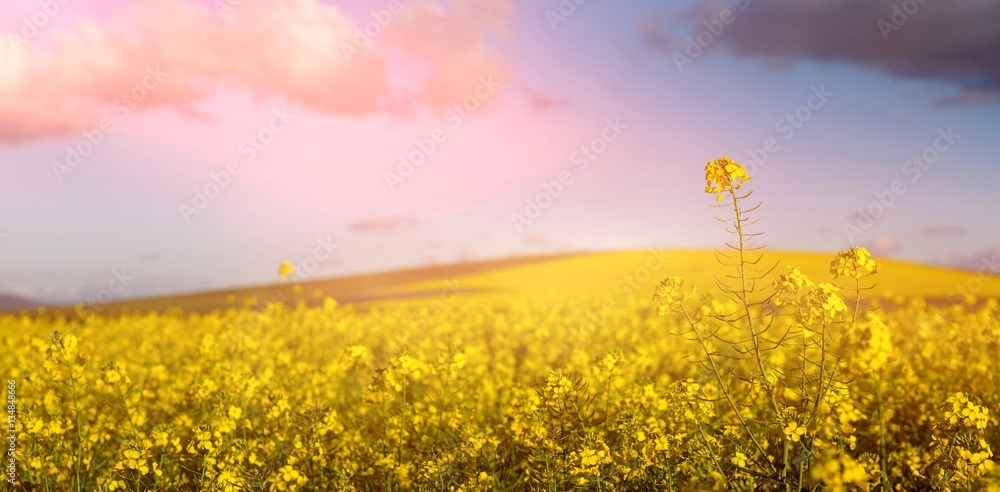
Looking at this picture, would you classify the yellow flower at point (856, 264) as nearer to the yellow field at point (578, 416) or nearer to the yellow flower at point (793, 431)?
the yellow field at point (578, 416)

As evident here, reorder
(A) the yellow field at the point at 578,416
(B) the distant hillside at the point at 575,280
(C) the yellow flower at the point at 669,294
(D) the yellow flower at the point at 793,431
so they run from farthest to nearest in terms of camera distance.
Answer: (B) the distant hillside at the point at 575,280 < (C) the yellow flower at the point at 669,294 < (A) the yellow field at the point at 578,416 < (D) the yellow flower at the point at 793,431

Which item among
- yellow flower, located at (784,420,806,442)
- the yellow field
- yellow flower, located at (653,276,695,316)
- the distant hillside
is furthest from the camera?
the distant hillside

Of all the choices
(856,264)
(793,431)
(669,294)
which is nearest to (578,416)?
(669,294)

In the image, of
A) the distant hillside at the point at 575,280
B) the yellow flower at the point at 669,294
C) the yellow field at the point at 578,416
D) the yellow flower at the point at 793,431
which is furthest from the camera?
the distant hillside at the point at 575,280

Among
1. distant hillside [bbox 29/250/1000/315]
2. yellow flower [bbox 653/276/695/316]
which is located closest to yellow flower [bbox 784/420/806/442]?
yellow flower [bbox 653/276/695/316]

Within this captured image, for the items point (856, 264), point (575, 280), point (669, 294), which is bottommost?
point (575, 280)

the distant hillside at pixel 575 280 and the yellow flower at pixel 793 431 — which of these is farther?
the distant hillside at pixel 575 280

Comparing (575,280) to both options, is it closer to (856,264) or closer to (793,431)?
(856,264)

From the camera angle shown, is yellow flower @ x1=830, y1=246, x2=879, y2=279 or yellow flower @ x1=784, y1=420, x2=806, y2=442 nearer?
yellow flower @ x1=784, y1=420, x2=806, y2=442

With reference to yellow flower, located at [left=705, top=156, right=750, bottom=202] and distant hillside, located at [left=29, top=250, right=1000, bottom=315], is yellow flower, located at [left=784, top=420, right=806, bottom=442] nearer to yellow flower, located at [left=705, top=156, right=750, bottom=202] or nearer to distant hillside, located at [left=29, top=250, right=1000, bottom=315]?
yellow flower, located at [left=705, top=156, right=750, bottom=202]

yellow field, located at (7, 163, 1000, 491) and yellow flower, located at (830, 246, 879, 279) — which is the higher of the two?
yellow flower, located at (830, 246, 879, 279)

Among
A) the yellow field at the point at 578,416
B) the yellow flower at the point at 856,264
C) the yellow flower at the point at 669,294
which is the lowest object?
the yellow field at the point at 578,416

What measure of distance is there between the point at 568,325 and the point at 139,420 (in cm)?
1200

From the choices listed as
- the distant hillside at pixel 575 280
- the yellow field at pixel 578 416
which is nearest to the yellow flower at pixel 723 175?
the yellow field at pixel 578 416
